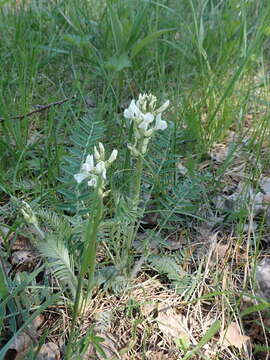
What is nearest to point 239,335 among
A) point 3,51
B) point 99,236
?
point 99,236

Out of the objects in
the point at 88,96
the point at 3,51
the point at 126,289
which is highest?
the point at 3,51

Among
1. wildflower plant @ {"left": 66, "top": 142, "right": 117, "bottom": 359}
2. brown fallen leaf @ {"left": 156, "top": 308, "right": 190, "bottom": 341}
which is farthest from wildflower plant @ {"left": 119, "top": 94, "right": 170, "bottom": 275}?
brown fallen leaf @ {"left": 156, "top": 308, "right": 190, "bottom": 341}

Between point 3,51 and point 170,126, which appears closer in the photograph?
point 170,126

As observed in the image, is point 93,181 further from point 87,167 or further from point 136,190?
point 136,190

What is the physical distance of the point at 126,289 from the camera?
1585mm

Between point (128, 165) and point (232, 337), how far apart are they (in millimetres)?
796

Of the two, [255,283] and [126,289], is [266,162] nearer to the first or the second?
[255,283]

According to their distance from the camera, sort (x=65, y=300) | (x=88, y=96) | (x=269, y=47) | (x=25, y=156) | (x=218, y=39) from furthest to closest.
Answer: (x=269, y=47) < (x=218, y=39) < (x=88, y=96) < (x=25, y=156) < (x=65, y=300)

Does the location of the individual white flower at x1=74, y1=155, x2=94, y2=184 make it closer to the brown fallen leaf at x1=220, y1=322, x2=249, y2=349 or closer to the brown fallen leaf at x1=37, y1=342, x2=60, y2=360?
the brown fallen leaf at x1=37, y1=342, x2=60, y2=360

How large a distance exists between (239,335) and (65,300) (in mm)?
628

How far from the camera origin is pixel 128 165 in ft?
6.07

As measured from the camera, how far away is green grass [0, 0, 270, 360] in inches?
60.2

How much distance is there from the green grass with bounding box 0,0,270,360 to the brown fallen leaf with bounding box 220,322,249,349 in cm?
3

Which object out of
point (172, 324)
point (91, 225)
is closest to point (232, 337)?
point (172, 324)
